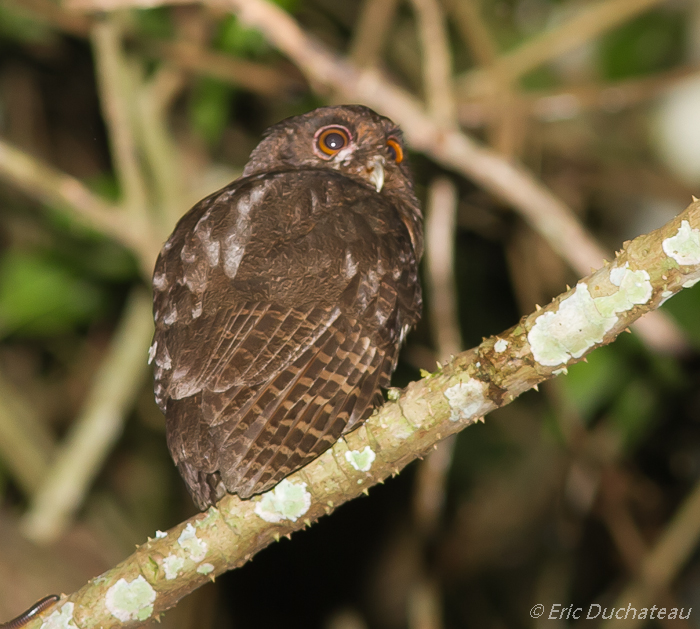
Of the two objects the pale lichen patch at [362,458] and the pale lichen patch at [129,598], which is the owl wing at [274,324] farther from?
the pale lichen patch at [129,598]

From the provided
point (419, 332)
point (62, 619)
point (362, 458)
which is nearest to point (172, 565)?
point (62, 619)

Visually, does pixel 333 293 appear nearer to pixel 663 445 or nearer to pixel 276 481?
pixel 276 481

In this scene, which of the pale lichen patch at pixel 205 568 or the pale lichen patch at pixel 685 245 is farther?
the pale lichen patch at pixel 205 568

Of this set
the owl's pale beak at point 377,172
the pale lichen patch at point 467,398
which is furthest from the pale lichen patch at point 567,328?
the owl's pale beak at point 377,172

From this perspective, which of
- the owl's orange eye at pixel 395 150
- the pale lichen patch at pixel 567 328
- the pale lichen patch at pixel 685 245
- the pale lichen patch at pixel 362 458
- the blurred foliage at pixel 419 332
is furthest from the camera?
the blurred foliage at pixel 419 332

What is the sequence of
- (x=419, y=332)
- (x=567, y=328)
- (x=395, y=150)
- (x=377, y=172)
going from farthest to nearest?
1. (x=419, y=332)
2. (x=395, y=150)
3. (x=377, y=172)
4. (x=567, y=328)

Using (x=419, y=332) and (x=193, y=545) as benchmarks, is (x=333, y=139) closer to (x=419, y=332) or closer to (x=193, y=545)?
(x=193, y=545)
